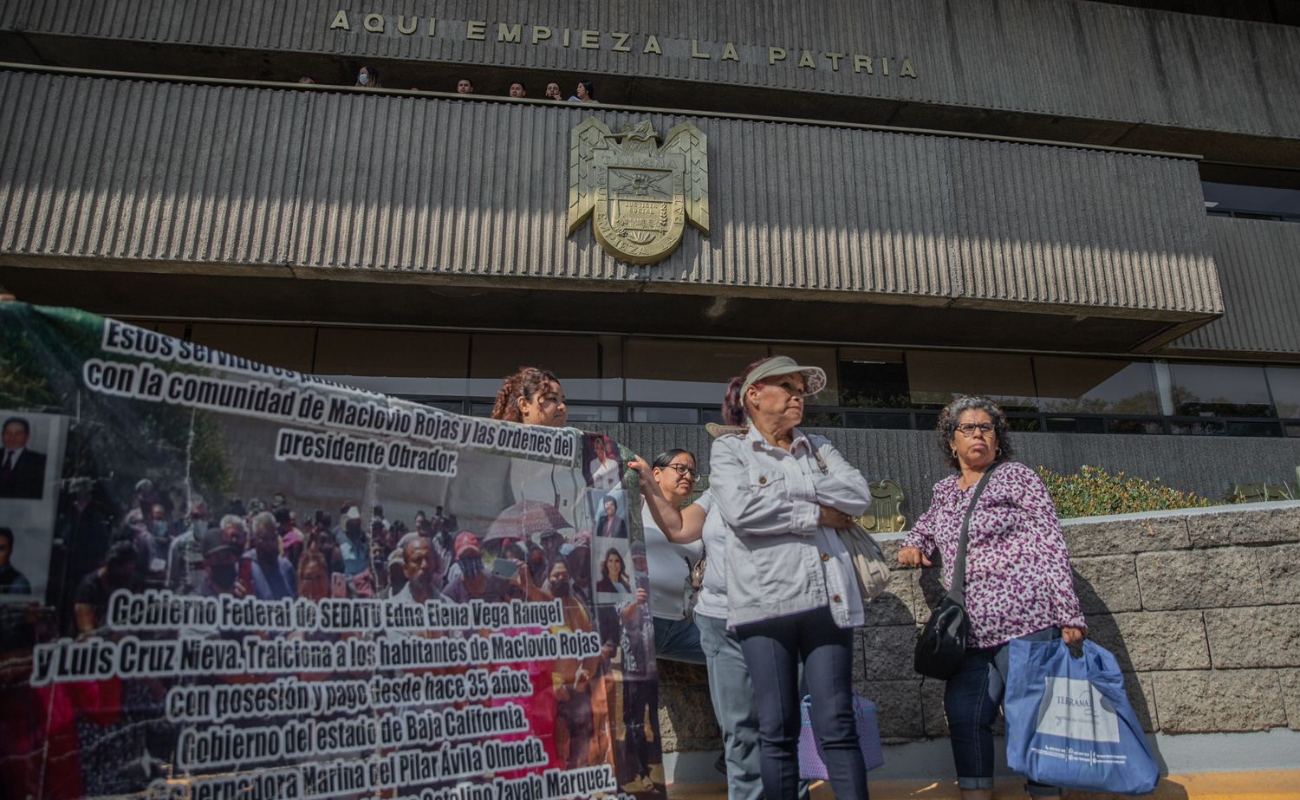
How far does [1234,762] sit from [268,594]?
4871mm

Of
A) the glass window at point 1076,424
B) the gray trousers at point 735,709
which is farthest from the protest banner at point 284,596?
the glass window at point 1076,424

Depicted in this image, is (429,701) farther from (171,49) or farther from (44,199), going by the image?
(171,49)

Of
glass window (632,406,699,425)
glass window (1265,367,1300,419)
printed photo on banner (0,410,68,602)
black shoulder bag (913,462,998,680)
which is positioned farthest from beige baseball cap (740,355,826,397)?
glass window (1265,367,1300,419)

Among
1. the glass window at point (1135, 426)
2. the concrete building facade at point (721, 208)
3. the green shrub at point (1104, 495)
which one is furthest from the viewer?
the glass window at point (1135, 426)

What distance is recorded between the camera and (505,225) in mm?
9734

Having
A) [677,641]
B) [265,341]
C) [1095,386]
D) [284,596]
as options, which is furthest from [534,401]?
[1095,386]

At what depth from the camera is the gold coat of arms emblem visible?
31.9 feet

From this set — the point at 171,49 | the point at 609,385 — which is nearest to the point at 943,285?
the point at 609,385

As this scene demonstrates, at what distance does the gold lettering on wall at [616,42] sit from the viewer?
11.1 meters

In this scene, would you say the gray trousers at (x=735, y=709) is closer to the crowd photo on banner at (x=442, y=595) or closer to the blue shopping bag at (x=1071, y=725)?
the crowd photo on banner at (x=442, y=595)

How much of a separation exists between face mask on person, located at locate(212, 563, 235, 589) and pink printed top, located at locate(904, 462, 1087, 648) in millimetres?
3045

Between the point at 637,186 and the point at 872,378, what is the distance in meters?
4.42

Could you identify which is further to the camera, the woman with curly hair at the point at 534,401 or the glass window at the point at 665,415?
the glass window at the point at 665,415

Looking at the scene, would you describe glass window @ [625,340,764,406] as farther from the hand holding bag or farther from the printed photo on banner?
the printed photo on banner
